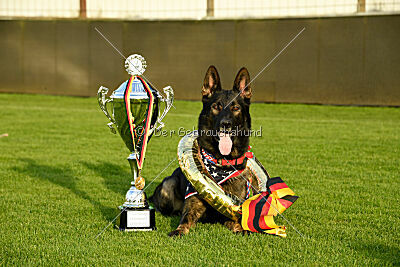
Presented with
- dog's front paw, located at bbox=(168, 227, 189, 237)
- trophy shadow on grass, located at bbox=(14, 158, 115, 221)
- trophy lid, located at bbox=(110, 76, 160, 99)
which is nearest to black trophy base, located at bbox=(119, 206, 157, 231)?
dog's front paw, located at bbox=(168, 227, 189, 237)

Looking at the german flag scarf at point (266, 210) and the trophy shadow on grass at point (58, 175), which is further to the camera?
the trophy shadow on grass at point (58, 175)

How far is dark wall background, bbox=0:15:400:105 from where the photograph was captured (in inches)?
761

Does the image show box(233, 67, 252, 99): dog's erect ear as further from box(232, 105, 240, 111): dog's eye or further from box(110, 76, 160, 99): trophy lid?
box(110, 76, 160, 99): trophy lid

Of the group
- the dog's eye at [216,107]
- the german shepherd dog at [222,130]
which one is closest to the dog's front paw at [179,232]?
the german shepherd dog at [222,130]

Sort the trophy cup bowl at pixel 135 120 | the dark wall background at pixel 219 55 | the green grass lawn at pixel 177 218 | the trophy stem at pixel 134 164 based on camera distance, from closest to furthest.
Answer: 1. the green grass lawn at pixel 177 218
2. the trophy cup bowl at pixel 135 120
3. the trophy stem at pixel 134 164
4. the dark wall background at pixel 219 55

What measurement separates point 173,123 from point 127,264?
35.4 feet

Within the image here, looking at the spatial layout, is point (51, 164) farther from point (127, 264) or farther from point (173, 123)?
point (173, 123)

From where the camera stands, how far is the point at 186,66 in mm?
21891

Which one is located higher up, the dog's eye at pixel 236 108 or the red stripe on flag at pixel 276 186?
the dog's eye at pixel 236 108

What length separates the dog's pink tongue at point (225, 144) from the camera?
493 centimetres

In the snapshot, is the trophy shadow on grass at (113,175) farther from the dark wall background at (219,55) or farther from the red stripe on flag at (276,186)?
the dark wall background at (219,55)

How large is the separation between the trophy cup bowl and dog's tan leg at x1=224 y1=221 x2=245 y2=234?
69 centimetres

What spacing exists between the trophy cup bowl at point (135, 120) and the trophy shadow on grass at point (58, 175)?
88cm

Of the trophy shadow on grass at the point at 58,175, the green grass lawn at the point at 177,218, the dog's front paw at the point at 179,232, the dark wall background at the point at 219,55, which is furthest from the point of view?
the dark wall background at the point at 219,55
